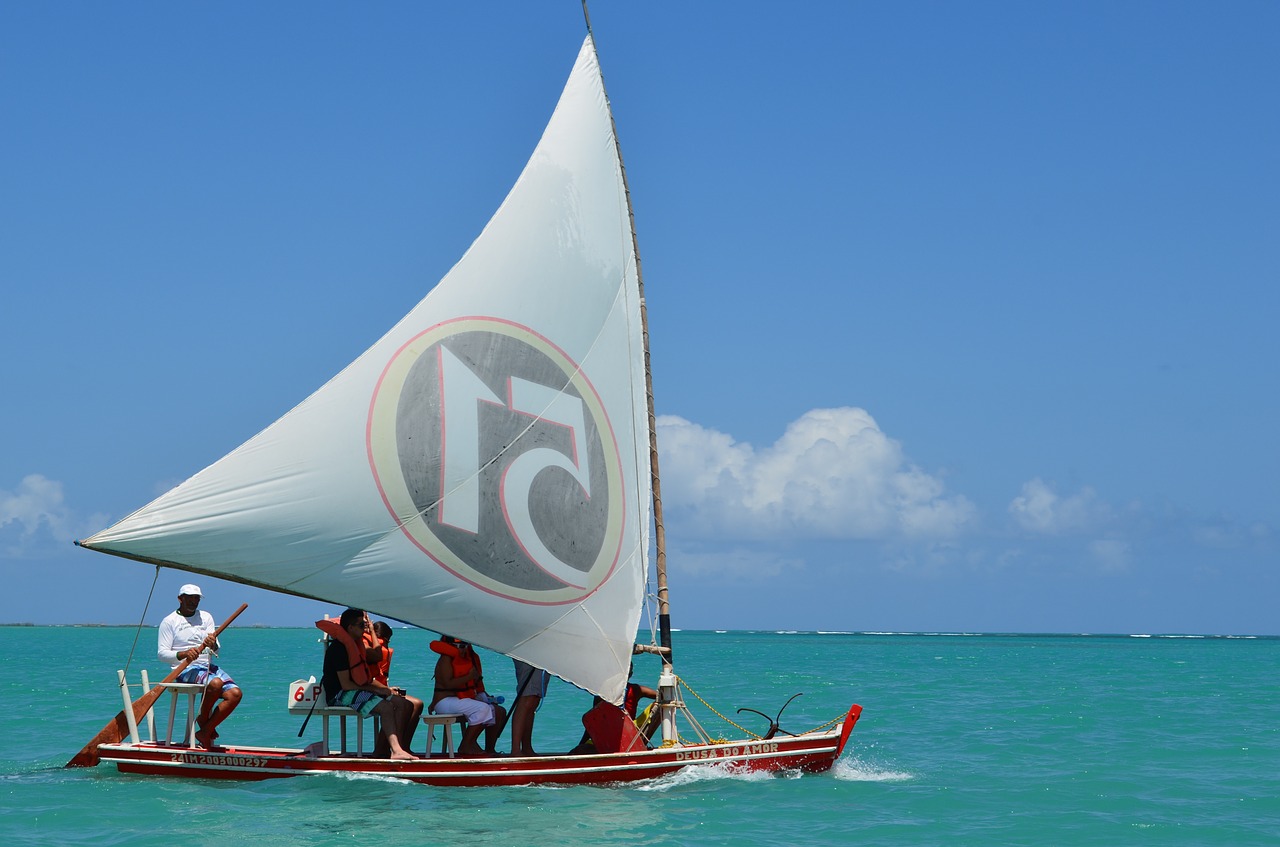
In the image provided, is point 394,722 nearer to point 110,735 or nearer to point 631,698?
point 631,698

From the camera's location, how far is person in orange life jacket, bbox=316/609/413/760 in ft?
51.0

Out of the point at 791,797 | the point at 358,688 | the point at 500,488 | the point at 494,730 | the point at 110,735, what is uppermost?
the point at 500,488

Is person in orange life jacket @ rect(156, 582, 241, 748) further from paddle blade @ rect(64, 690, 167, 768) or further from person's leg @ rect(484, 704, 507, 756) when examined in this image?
person's leg @ rect(484, 704, 507, 756)

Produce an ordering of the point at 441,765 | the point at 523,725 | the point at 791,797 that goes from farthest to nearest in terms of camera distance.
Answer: the point at 791,797
the point at 523,725
the point at 441,765

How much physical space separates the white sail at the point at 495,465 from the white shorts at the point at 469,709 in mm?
694

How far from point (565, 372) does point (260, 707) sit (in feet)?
74.0

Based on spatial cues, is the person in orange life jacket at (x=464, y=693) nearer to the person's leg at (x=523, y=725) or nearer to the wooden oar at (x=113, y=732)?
the person's leg at (x=523, y=725)

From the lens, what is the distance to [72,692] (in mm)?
42656

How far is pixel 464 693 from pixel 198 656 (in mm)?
3106

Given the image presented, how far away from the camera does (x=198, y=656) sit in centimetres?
1606

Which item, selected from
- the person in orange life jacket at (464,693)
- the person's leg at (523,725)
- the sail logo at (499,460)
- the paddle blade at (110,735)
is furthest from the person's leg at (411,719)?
the paddle blade at (110,735)

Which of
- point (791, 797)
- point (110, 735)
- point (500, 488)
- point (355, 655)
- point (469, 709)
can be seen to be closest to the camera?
point (355, 655)

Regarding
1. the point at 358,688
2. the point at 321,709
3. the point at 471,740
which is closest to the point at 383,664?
the point at 358,688

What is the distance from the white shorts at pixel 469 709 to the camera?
15.8 metres
